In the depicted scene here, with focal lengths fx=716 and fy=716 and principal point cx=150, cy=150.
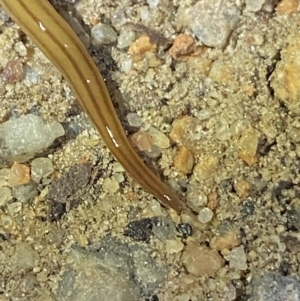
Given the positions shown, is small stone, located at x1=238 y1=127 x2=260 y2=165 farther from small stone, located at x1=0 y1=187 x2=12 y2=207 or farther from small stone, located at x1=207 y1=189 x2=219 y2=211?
small stone, located at x1=0 y1=187 x2=12 y2=207

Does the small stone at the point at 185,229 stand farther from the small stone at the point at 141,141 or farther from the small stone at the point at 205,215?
the small stone at the point at 141,141

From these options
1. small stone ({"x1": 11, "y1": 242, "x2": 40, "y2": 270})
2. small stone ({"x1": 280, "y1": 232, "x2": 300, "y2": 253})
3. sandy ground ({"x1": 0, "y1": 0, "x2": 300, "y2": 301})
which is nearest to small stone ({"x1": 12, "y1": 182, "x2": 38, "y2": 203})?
sandy ground ({"x1": 0, "y1": 0, "x2": 300, "y2": 301})

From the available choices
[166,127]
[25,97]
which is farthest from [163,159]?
[25,97]

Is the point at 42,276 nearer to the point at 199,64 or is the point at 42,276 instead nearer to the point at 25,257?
the point at 25,257

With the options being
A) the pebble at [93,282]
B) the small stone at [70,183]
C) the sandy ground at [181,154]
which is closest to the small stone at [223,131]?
the sandy ground at [181,154]

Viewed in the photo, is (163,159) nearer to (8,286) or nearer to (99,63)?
(99,63)

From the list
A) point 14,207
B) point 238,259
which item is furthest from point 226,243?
point 14,207
